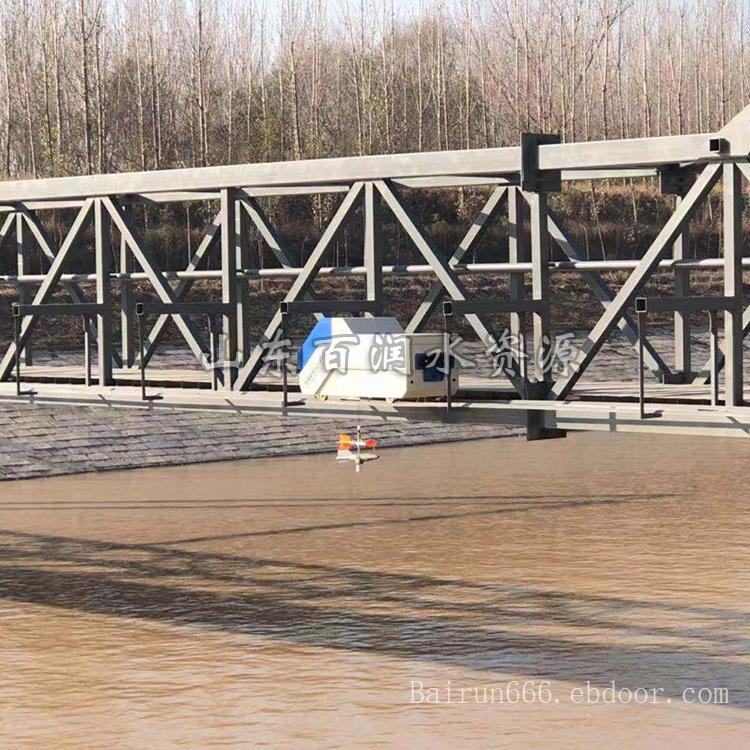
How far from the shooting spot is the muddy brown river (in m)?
22.5

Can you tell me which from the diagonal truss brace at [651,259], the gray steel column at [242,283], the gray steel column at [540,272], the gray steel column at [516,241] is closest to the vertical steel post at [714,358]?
the diagonal truss brace at [651,259]

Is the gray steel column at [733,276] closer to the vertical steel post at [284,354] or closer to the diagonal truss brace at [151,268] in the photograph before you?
the vertical steel post at [284,354]

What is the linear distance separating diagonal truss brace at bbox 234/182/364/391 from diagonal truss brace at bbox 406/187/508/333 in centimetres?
168

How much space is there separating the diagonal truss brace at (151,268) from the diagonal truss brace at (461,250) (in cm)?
366

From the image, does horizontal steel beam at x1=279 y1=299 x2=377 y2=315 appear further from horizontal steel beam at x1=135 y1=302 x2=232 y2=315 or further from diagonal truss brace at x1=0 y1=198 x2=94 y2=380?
diagonal truss brace at x1=0 y1=198 x2=94 y2=380

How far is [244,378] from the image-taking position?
25.2 metres

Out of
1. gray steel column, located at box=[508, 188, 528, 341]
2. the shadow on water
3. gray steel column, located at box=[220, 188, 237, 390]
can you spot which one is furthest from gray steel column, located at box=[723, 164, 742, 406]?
gray steel column, located at box=[220, 188, 237, 390]

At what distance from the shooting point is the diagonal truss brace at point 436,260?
2214cm

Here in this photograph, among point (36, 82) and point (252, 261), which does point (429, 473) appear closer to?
point (252, 261)

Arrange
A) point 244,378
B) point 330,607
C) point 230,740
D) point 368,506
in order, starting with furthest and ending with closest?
1. point 368,506
2. point 330,607
3. point 244,378
4. point 230,740

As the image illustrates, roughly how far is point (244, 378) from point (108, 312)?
349cm

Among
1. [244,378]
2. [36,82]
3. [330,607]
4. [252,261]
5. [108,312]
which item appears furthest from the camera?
[36,82]

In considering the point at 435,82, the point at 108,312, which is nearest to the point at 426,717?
the point at 108,312

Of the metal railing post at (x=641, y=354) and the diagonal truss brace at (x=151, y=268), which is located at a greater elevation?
the diagonal truss brace at (x=151, y=268)
